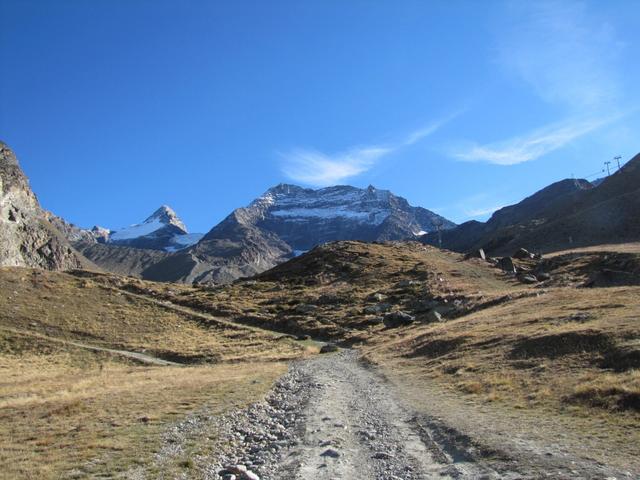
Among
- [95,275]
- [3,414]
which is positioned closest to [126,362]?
[3,414]

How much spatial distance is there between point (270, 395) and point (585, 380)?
15667 mm

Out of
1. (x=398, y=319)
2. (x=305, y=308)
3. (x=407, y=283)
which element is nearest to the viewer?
(x=398, y=319)

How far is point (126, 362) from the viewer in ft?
178

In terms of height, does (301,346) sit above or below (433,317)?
below

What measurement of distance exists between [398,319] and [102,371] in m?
37.0

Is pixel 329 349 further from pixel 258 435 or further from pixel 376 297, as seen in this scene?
pixel 258 435

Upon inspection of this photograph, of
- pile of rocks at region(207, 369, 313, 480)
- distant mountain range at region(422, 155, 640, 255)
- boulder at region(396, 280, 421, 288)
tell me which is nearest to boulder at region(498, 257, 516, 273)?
boulder at region(396, 280, 421, 288)

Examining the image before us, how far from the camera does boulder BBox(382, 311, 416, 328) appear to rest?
210 ft

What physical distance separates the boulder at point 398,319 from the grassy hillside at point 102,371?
13878 millimetres

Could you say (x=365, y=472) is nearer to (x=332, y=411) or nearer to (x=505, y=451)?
(x=505, y=451)

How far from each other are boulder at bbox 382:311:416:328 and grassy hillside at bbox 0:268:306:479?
1388cm

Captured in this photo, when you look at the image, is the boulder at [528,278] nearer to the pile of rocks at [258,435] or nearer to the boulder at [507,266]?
the boulder at [507,266]

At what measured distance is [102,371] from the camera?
46344 millimetres

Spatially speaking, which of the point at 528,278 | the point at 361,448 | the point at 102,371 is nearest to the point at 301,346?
the point at 102,371
